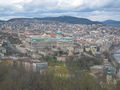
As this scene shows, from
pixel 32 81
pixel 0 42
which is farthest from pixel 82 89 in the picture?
pixel 0 42

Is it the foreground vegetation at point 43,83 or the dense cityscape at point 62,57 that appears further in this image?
the dense cityscape at point 62,57

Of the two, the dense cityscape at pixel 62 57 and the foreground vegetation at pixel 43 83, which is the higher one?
Result: the foreground vegetation at pixel 43 83

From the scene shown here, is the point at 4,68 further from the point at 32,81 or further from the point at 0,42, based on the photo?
the point at 0,42

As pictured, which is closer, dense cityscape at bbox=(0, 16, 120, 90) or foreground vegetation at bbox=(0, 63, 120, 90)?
foreground vegetation at bbox=(0, 63, 120, 90)

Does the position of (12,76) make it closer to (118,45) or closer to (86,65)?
(86,65)

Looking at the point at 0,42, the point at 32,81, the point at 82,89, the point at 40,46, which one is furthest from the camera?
the point at 40,46

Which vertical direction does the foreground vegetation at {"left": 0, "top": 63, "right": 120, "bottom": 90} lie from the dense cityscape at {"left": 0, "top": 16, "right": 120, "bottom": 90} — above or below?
above

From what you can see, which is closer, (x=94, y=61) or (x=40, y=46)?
(x=94, y=61)

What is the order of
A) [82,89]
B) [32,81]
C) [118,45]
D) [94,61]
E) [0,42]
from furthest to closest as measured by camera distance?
1. [118,45]
2. [0,42]
3. [94,61]
4. [32,81]
5. [82,89]

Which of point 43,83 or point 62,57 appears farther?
point 62,57

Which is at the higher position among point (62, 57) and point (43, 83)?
point (43, 83)

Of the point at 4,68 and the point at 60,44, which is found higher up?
the point at 4,68
